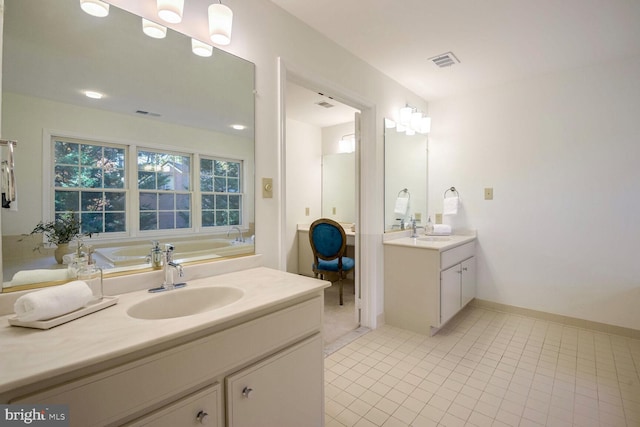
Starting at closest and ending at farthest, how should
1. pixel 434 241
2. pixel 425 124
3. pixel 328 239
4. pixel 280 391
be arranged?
pixel 280 391, pixel 434 241, pixel 425 124, pixel 328 239

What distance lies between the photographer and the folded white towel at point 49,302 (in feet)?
2.63

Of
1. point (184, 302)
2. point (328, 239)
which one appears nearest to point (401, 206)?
point (328, 239)

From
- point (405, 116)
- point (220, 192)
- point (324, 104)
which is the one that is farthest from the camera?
point (324, 104)

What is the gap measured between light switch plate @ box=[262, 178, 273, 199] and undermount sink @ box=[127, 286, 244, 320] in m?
0.60

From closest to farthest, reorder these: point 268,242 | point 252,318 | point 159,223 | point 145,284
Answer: point 252,318 < point 145,284 < point 159,223 < point 268,242

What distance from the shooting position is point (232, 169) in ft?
5.10

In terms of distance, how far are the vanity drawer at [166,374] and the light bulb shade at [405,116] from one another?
7.56 ft

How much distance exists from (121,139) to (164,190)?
10.3 inches

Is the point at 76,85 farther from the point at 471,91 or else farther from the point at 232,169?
the point at 471,91

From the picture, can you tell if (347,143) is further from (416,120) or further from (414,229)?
(414,229)

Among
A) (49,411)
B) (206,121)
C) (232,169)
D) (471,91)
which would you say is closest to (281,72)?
(206,121)

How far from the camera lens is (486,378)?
1.83 m

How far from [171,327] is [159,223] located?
2.11ft

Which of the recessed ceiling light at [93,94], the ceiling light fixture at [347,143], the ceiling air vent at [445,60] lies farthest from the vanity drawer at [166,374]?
the ceiling light fixture at [347,143]
